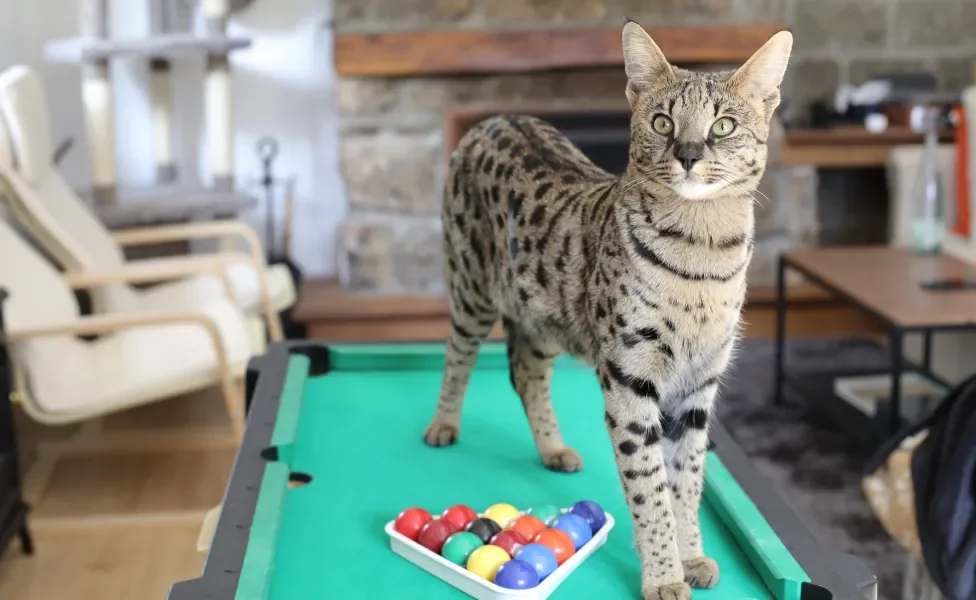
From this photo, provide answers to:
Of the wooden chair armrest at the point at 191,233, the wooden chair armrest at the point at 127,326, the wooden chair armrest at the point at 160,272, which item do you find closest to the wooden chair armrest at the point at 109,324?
the wooden chair armrest at the point at 127,326

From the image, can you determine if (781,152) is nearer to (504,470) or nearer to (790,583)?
(504,470)

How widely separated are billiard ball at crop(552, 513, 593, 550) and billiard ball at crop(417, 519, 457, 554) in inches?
6.3

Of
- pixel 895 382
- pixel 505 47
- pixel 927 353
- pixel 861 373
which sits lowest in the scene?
pixel 861 373

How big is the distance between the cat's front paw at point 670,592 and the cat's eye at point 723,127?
1.96 ft

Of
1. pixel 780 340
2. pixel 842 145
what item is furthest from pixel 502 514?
pixel 842 145

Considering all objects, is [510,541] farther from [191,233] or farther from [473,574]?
[191,233]

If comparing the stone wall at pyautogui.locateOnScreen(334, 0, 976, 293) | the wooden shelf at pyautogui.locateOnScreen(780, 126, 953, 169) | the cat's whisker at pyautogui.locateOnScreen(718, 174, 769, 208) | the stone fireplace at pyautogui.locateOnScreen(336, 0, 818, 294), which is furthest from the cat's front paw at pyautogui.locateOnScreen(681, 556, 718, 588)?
the wooden shelf at pyautogui.locateOnScreen(780, 126, 953, 169)

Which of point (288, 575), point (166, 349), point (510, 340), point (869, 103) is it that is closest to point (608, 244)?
point (510, 340)

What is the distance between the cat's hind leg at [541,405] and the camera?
6.14 ft

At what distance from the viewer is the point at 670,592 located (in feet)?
4.52

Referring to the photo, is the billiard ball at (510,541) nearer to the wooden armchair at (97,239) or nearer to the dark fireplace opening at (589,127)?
the wooden armchair at (97,239)

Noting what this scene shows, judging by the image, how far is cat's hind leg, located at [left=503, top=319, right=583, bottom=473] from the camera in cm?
187

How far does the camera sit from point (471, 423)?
6.89 ft

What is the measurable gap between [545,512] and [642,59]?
0.70 m
